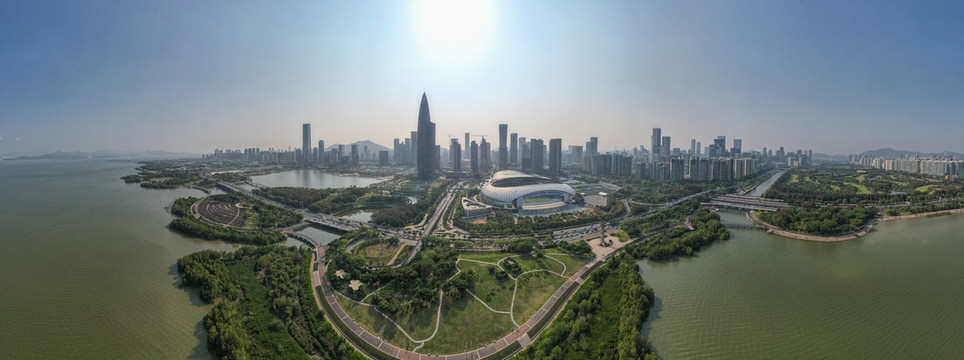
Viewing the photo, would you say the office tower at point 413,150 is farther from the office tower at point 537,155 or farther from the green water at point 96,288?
the green water at point 96,288

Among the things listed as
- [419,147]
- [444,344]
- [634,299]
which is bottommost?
[444,344]

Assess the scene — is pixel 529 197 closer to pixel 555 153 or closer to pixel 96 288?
pixel 96 288

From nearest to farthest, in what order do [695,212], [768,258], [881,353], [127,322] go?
1. [881,353]
2. [127,322]
3. [768,258]
4. [695,212]

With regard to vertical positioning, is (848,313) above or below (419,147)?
below

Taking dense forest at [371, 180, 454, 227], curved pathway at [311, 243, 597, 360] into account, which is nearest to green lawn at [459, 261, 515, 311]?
curved pathway at [311, 243, 597, 360]

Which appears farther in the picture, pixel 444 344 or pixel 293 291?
pixel 293 291

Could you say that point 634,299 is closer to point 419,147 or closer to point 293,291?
point 293,291

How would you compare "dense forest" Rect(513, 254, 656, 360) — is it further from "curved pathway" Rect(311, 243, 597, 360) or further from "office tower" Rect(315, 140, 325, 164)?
"office tower" Rect(315, 140, 325, 164)

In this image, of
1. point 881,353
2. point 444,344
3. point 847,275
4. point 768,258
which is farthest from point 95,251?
point 847,275
